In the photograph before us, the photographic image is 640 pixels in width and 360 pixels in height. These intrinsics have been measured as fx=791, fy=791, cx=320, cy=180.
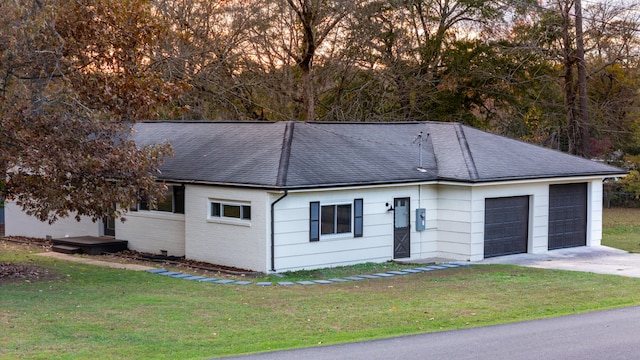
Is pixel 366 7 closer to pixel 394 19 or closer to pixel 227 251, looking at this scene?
pixel 394 19

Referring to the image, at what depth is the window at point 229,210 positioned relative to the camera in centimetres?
2091

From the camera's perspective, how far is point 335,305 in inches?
590

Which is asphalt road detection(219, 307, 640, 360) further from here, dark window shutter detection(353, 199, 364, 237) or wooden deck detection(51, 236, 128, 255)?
wooden deck detection(51, 236, 128, 255)

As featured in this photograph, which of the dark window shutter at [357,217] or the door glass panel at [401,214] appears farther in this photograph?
the door glass panel at [401,214]

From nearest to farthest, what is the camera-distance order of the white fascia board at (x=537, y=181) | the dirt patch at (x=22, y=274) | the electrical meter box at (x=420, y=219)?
1. the dirt patch at (x=22, y=274)
2. the white fascia board at (x=537, y=181)
3. the electrical meter box at (x=420, y=219)

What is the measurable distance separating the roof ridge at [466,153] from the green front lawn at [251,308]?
3.11 metres

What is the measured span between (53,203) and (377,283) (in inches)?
298

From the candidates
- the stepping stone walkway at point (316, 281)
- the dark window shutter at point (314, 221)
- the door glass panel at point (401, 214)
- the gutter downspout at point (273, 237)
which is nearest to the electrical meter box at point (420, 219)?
the door glass panel at point (401, 214)

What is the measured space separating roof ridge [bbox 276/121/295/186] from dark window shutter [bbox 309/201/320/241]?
116cm

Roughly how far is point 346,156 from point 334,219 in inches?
93.7

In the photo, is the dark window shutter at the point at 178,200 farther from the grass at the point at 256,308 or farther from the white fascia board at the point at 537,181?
the white fascia board at the point at 537,181

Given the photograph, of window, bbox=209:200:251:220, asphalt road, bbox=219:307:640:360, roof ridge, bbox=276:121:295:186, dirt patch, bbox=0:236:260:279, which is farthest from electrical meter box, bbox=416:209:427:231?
asphalt road, bbox=219:307:640:360

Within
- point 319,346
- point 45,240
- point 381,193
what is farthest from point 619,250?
point 45,240

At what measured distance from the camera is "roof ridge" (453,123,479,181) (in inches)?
880
